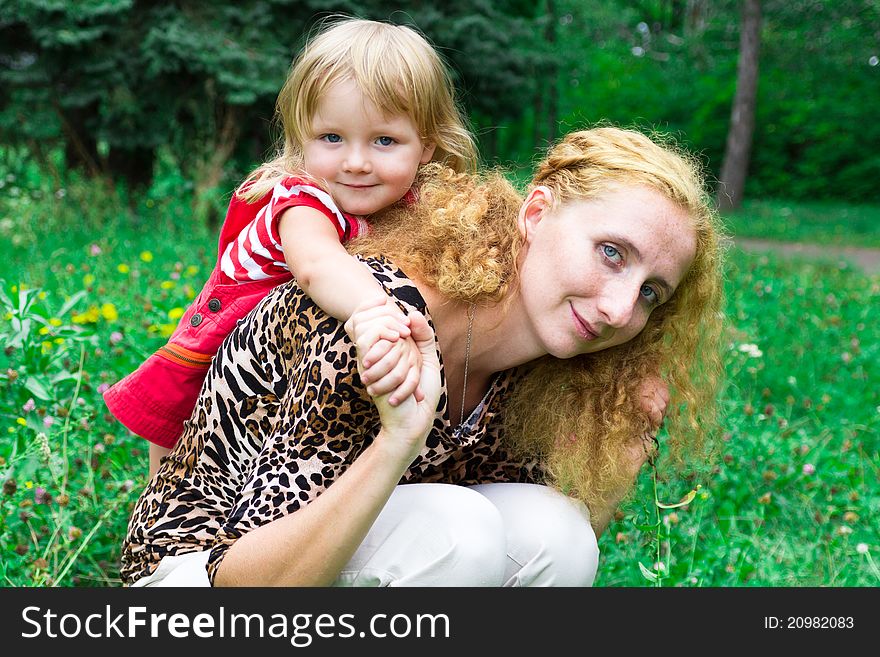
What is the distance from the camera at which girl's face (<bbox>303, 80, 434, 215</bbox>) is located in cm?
225

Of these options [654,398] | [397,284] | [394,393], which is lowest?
[654,398]

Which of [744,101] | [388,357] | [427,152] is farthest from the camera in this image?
[744,101]

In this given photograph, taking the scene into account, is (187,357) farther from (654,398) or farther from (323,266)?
(654,398)

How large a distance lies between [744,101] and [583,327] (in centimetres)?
1395

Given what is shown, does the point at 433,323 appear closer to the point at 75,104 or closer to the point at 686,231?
the point at 686,231

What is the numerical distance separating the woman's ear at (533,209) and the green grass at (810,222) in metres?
8.33

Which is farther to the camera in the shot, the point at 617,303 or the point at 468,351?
the point at 468,351

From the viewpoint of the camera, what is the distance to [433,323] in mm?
1835

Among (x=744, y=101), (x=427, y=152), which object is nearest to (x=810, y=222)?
(x=744, y=101)

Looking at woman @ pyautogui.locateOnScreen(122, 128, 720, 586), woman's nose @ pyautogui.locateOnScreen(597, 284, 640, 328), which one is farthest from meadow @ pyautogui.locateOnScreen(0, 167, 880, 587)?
woman's nose @ pyautogui.locateOnScreen(597, 284, 640, 328)

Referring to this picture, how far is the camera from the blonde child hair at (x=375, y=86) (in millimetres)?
2250

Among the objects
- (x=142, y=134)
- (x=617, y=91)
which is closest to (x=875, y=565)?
(x=142, y=134)

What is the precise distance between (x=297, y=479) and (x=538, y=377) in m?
0.63

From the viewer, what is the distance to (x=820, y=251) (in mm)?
10711
